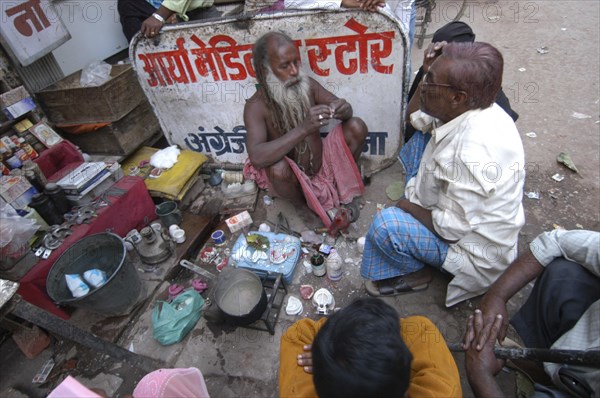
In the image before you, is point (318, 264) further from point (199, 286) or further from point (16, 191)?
point (16, 191)

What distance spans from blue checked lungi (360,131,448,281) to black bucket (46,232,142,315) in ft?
6.14

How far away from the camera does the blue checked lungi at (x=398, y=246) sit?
2215mm

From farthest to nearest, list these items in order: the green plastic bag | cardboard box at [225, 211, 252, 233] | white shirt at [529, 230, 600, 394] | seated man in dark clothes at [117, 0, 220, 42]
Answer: cardboard box at [225, 211, 252, 233] → seated man in dark clothes at [117, 0, 220, 42] → the green plastic bag → white shirt at [529, 230, 600, 394]

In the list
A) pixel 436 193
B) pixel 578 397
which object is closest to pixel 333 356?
pixel 578 397

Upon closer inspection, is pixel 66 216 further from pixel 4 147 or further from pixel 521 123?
pixel 521 123

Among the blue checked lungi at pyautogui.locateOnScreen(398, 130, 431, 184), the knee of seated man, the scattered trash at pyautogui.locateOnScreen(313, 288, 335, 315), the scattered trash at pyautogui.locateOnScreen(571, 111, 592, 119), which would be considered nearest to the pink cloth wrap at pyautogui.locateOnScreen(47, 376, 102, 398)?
the scattered trash at pyautogui.locateOnScreen(313, 288, 335, 315)

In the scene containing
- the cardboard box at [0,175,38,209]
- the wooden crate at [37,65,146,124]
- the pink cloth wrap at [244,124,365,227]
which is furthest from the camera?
the wooden crate at [37,65,146,124]

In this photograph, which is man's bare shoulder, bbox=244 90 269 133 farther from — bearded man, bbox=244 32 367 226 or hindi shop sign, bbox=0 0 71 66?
hindi shop sign, bbox=0 0 71 66

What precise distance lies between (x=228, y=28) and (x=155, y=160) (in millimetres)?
1703

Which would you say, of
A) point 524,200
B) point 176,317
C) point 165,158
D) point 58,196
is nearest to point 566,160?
point 524,200

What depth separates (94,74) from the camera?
13.0 ft

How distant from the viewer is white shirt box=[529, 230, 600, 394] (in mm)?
1519

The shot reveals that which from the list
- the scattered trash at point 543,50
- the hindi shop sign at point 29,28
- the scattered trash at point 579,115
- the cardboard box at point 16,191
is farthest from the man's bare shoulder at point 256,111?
the scattered trash at point 543,50

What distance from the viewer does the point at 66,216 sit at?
306 cm
